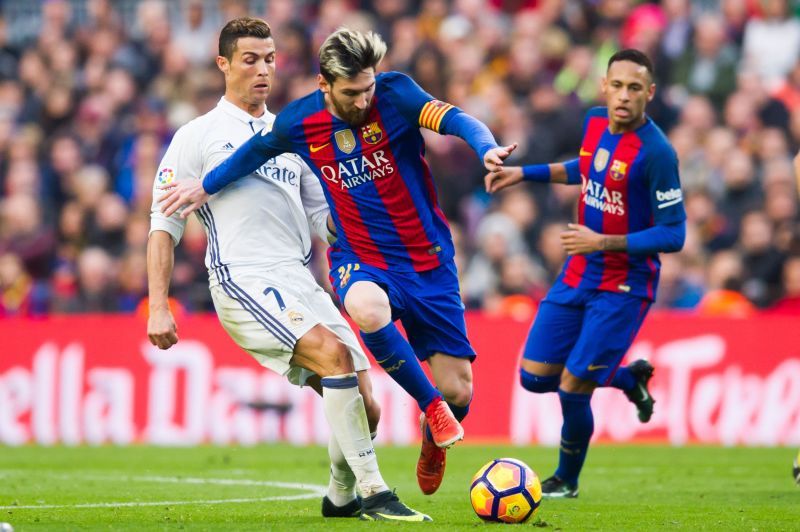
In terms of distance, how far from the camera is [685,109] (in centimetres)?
1681

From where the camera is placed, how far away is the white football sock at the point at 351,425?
762 cm

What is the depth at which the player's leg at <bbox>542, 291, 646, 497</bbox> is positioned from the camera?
940 centimetres

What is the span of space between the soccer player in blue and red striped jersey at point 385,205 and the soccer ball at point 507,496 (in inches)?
13.1

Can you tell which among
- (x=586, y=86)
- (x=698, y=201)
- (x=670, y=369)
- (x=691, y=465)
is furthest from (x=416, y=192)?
(x=586, y=86)

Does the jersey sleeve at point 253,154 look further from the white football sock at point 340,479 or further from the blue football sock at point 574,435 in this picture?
the blue football sock at point 574,435

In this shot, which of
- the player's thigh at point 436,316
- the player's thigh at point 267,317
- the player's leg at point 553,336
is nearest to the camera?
the player's thigh at point 267,317

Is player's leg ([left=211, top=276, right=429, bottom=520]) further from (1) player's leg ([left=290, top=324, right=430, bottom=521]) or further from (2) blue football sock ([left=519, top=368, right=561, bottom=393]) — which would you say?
(2) blue football sock ([left=519, top=368, right=561, bottom=393])

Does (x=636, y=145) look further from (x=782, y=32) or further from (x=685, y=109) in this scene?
(x=782, y=32)

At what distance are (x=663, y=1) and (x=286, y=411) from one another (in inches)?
303

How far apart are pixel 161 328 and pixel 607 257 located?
3262mm

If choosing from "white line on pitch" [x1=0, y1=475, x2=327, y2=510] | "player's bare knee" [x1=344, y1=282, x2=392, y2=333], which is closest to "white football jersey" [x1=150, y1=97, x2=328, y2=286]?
"player's bare knee" [x1=344, y1=282, x2=392, y2=333]

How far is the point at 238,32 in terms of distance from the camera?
8391mm

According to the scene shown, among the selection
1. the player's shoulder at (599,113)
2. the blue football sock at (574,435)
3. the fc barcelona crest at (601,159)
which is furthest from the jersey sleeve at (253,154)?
the blue football sock at (574,435)

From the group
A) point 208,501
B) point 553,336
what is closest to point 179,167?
point 208,501
